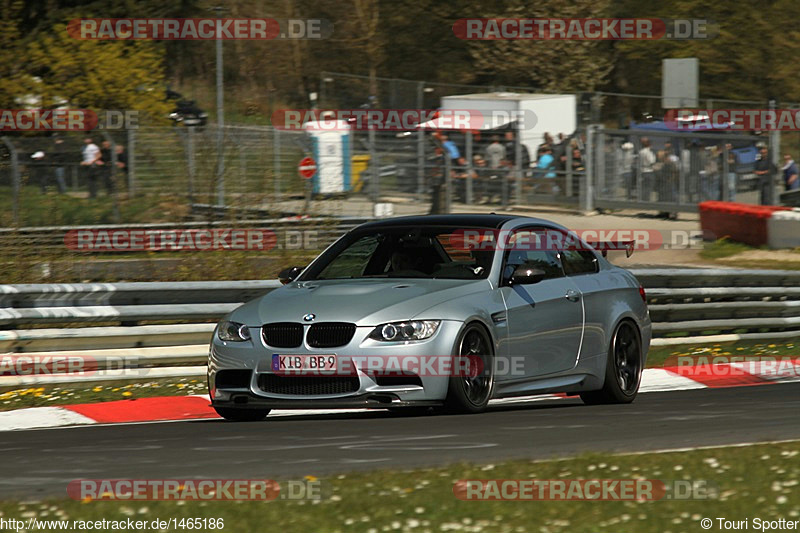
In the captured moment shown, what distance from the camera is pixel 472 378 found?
917cm

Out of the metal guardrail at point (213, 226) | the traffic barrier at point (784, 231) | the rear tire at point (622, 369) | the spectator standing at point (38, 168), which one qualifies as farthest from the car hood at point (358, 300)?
the traffic barrier at point (784, 231)

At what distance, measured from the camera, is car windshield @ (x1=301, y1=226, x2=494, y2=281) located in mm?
9820

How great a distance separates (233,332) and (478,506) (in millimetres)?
3767

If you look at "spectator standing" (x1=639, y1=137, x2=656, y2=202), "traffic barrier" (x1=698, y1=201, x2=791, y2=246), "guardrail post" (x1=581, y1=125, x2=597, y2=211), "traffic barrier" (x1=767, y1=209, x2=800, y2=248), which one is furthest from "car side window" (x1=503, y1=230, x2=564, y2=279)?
"guardrail post" (x1=581, y1=125, x2=597, y2=211)

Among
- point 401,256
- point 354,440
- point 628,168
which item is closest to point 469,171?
point 628,168

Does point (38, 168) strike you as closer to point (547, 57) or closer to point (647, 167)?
point (647, 167)

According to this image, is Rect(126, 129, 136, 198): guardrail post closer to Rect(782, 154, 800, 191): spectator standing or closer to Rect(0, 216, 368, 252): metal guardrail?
Rect(0, 216, 368, 252): metal guardrail

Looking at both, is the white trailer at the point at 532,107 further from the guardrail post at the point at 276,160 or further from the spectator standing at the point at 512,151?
the guardrail post at the point at 276,160

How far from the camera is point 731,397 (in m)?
10.9

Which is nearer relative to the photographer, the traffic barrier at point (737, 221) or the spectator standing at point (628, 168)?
the traffic barrier at point (737, 221)

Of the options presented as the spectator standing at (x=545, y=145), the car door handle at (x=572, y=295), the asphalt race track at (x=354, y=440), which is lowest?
the asphalt race track at (x=354, y=440)

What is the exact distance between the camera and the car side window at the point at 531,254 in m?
10.1

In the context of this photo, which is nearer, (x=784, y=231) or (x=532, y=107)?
(x=784, y=231)

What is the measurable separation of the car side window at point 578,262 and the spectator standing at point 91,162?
17.8 meters
